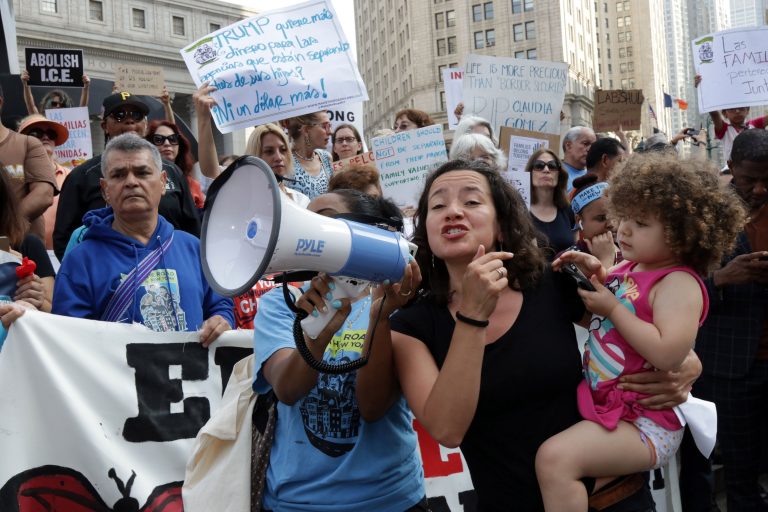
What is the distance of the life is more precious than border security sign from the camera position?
5203 millimetres

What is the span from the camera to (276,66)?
537 cm

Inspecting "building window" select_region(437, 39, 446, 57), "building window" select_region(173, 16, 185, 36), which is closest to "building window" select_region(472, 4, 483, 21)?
"building window" select_region(437, 39, 446, 57)

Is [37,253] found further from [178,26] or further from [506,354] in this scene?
[178,26]

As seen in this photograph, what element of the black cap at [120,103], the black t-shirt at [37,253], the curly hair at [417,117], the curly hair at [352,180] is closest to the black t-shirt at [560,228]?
the curly hair at [417,117]

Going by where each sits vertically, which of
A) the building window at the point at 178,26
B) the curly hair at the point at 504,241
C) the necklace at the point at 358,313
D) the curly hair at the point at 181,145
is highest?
the building window at the point at 178,26

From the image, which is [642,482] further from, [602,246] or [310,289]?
[602,246]

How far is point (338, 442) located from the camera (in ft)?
7.61

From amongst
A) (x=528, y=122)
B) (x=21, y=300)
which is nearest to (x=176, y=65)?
(x=528, y=122)

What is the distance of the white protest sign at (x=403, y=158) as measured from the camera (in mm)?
6020

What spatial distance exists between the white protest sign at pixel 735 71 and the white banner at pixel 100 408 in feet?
19.1

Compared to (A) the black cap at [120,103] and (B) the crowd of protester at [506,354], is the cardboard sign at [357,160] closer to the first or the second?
(A) the black cap at [120,103]

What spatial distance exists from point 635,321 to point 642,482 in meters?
0.51

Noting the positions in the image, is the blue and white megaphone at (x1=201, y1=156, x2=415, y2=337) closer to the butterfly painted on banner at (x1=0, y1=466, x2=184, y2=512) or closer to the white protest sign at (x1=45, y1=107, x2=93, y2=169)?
the butterfly painted on banner at (x1=0, y1=466, x2=184, y2=512)

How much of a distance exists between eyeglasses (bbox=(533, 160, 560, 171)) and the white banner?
9.69ft
